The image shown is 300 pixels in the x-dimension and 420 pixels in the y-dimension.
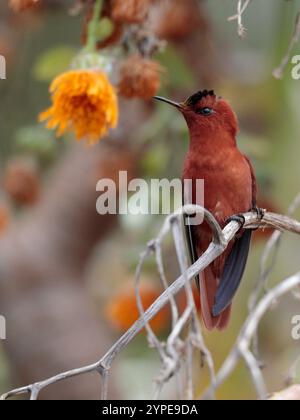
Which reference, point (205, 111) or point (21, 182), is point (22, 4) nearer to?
point (205, 111)

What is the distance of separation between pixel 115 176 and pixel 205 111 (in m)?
0.91

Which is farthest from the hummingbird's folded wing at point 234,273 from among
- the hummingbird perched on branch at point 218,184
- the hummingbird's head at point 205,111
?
the hummingbird's head at point 205,111

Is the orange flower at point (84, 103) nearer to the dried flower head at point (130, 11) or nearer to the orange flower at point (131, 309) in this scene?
the dried flower head at point (130, 11)

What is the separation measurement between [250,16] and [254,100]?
56 centimetres

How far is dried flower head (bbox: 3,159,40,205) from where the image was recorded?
312 centimetres

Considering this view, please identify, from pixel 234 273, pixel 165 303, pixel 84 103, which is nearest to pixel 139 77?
pixel 84 103

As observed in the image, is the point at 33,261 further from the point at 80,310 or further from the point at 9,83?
the point at 9,83

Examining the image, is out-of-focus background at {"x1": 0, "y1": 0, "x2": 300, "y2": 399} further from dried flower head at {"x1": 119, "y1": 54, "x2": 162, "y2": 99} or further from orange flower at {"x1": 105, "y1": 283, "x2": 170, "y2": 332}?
dried flower head at {"x1": 119, "y1": 54, "x2": 162, "y2": 99}

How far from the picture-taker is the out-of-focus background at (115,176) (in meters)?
2.99

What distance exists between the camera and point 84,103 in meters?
2.17

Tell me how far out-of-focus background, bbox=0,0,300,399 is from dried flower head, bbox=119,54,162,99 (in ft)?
1.61

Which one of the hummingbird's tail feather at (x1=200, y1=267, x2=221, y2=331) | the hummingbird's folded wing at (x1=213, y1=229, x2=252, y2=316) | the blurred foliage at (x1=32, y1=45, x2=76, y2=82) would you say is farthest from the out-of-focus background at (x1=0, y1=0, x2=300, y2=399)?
the hummingbird's folded wing at (x1=213, y1=229, x2=252, y2=316)

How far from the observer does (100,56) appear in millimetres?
2232
